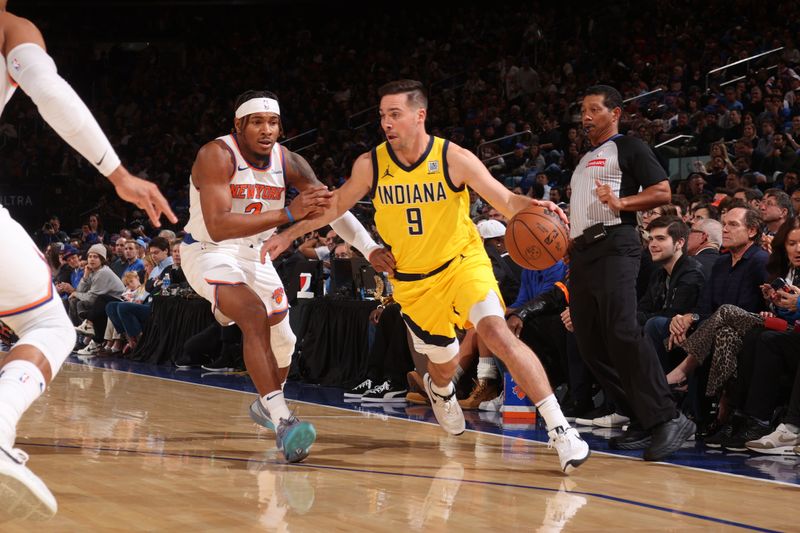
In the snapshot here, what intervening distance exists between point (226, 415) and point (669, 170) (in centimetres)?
684

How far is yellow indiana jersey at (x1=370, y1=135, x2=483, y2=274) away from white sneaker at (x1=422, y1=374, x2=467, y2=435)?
2.66 feet

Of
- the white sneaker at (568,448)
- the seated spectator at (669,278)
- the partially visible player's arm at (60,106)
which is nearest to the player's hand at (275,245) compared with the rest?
the white sneaker at (568,448)

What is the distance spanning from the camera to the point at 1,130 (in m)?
22.7

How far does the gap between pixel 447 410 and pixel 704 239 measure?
8.48 ft

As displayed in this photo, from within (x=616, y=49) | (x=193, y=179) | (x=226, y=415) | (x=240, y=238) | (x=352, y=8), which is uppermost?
(x=352, y=8)

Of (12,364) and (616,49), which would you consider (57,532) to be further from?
(616,49)

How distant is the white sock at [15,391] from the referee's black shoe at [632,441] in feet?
11.5

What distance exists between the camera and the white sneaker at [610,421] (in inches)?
262

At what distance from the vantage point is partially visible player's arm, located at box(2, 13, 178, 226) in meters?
3.05

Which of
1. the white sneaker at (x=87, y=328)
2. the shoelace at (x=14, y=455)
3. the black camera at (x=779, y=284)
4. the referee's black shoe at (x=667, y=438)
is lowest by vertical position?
the referee's black shoe at (x=667, y=438)

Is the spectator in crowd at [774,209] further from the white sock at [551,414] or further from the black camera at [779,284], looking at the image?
the white sock at [551,414]

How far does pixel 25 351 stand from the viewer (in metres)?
3.07

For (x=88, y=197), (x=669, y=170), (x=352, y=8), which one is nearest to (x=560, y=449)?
(x=669, y=170)

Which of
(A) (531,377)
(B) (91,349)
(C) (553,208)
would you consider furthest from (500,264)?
(B) (91,349)
